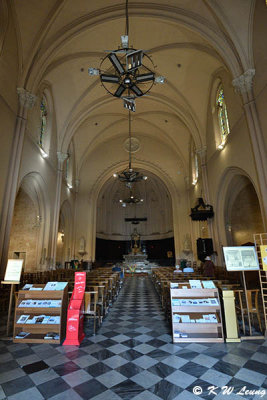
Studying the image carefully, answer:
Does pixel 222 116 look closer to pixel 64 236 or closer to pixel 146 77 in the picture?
pixel 146 77

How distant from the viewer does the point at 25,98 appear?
8945 mm

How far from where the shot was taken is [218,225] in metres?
11.8

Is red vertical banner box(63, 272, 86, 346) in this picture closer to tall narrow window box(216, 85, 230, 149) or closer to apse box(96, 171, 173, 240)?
tall narrow window box(216, 85, 230, 149)

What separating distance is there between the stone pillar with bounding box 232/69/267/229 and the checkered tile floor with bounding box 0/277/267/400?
15.6 ft

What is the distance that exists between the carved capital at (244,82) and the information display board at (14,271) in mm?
9203

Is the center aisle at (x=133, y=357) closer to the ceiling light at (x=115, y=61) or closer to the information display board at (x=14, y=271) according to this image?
the information display board at (x=14, y=271)

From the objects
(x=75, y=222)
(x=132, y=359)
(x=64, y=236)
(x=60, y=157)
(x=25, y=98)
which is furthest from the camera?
(x=75, y=222)

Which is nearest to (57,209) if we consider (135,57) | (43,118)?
(43,118)

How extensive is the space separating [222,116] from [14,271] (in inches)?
443

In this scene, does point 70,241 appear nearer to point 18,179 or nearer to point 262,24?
point 18,179

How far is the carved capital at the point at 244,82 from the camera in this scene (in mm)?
8172

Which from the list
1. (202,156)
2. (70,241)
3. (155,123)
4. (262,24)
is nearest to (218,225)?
(202,156)

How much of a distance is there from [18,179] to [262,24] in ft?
34.6

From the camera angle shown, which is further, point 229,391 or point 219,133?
point 219,133
